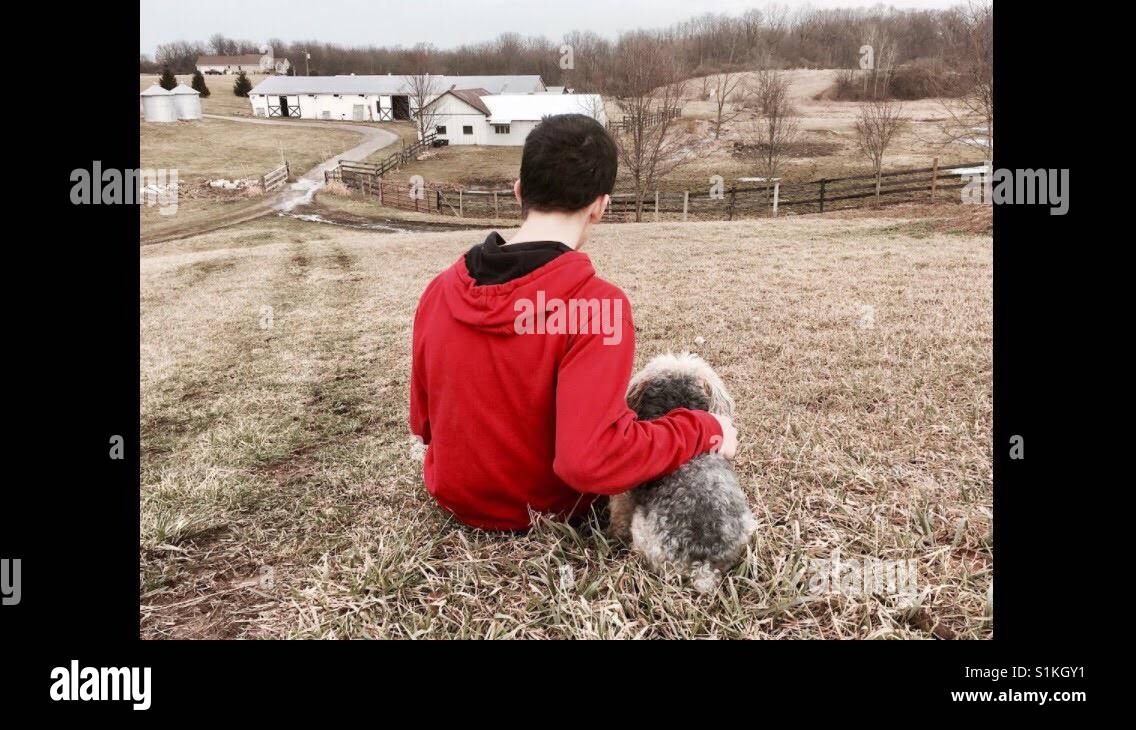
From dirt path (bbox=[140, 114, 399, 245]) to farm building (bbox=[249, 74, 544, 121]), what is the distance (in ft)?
8.68

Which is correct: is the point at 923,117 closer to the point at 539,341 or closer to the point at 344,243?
the point at 344,243

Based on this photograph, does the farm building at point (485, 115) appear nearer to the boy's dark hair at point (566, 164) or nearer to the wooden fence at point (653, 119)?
the wooden fence at point (653, 119)

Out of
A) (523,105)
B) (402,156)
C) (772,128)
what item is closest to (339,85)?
(523,105)

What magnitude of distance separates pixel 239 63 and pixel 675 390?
125m

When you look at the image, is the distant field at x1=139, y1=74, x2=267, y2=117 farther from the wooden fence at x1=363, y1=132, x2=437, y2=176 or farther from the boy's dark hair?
the boy's dark hair

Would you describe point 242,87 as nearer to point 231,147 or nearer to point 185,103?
point 185,103

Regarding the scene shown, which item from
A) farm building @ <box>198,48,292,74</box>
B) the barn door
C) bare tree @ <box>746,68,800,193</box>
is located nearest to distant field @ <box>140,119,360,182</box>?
the barn door

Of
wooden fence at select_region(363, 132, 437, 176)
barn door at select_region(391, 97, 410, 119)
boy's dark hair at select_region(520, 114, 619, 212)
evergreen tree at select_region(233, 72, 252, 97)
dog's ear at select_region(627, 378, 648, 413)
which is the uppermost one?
evergreen tree at select_region(233, 72, 252, 97)

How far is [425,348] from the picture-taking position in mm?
2434

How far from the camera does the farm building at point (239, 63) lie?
10022cm

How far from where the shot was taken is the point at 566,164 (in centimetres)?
210

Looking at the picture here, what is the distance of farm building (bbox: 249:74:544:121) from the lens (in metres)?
63.8

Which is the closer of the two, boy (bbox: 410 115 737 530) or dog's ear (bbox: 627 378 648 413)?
boy (bbox: 410 115 737 530)
